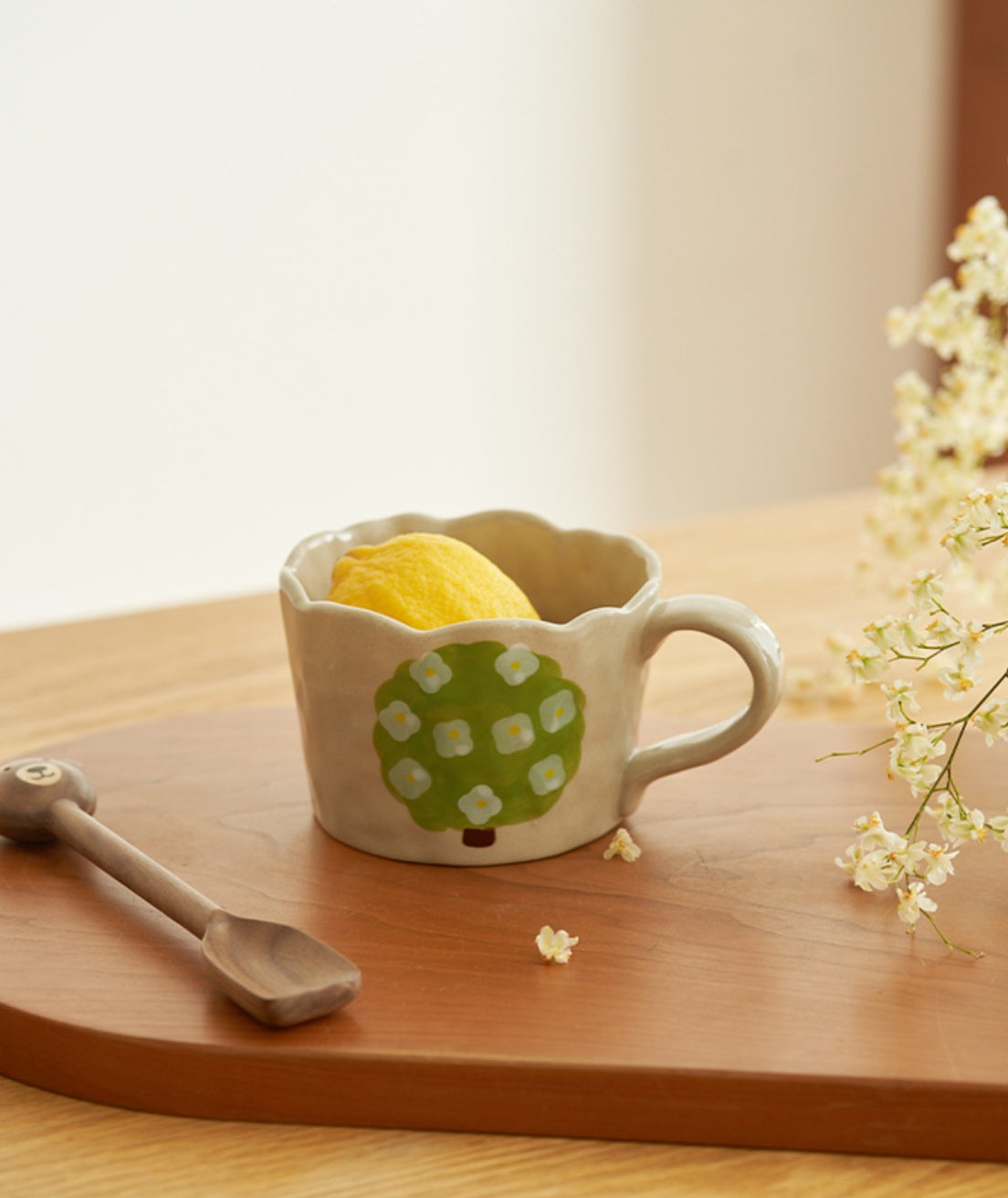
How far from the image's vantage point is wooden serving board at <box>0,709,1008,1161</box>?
19.5 inches

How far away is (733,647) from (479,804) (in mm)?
140

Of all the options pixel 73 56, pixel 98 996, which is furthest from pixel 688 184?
pixel 98 996

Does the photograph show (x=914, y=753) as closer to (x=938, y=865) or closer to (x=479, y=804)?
(x=938, y=865)

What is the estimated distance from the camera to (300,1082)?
0.51m

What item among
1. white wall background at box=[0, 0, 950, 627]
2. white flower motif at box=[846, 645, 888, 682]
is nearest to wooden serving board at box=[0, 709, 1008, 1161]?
white flower motif at box=[846, 645, 888, 682]

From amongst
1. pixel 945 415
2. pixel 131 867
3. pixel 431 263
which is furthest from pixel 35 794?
pixel 431 263

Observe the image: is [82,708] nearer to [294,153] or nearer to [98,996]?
[98,996]

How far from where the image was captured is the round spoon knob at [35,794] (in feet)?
2.21

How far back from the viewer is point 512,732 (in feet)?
2.05

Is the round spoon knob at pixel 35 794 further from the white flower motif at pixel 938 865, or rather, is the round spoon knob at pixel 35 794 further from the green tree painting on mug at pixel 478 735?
the white flower motif at pixel 938 865

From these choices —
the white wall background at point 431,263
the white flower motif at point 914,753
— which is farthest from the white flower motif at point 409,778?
the white wall background at point 431,263

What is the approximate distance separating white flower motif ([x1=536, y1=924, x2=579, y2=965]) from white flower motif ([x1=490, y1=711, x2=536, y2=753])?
0.29 feet

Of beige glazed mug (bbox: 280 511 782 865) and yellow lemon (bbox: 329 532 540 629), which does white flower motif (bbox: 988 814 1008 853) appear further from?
yellow lemon (bbox: 329 532 540 629)

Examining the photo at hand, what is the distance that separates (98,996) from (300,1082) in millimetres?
97
